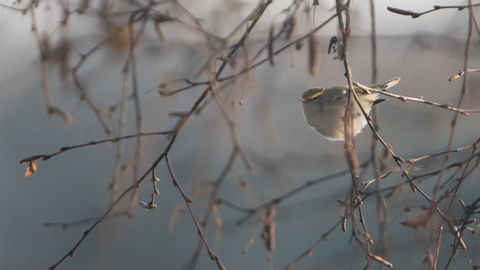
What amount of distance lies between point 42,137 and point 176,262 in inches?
59.4

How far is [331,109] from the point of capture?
1.00 meters

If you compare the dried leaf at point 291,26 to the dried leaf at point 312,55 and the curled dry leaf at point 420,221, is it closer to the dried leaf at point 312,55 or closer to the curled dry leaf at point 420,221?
the dried leaf at point 312,55

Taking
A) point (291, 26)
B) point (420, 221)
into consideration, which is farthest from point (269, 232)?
point (291, 26)

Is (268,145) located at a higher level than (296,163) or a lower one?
higher

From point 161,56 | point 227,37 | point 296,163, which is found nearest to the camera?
point 227,37

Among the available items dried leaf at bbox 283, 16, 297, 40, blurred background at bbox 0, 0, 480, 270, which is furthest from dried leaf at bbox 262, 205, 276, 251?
dried leaf at bbox 283, 16, 297, 40

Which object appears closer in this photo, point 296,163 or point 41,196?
point 296,163

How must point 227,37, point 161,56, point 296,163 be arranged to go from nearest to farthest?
point 227,37, point 161,56, point 296,163

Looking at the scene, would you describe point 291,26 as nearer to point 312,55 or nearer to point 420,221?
point 312,55

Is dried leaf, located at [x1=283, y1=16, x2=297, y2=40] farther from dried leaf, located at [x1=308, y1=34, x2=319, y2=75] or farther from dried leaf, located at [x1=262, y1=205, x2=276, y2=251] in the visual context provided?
dried leaf, located at [x1=262, y1=205, x2=276, y2=251]

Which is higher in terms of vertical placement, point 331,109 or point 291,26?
point 291,26

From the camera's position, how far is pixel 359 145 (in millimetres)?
1270

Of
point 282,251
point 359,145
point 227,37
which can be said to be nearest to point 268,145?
point 227,37

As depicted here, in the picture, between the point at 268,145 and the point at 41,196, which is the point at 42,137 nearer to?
the point at 41,196
